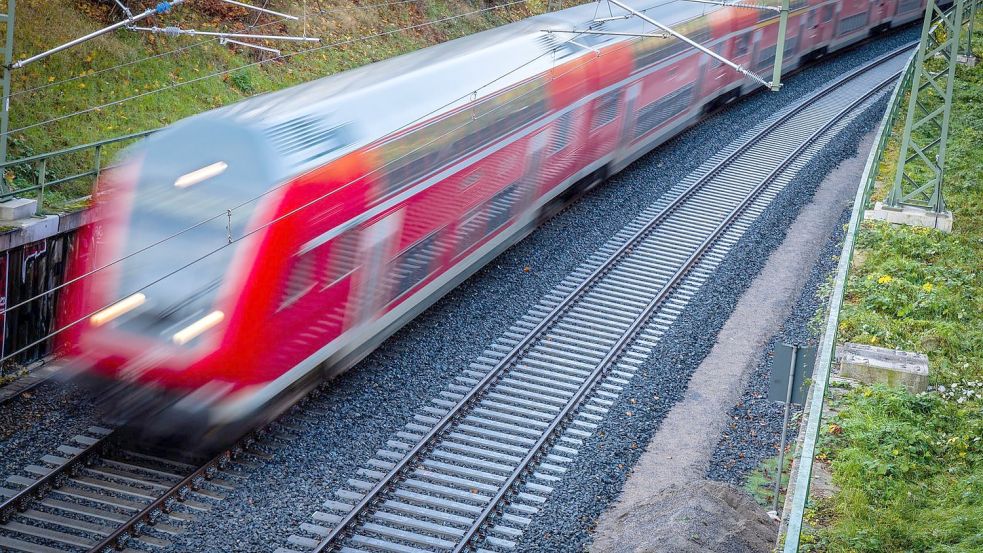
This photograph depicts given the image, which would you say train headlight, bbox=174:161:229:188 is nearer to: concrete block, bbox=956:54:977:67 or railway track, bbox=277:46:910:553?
railway track, bbox=277:46:910:553

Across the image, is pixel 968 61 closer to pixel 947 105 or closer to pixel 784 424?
pixel 947 105

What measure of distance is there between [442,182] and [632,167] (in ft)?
31.5

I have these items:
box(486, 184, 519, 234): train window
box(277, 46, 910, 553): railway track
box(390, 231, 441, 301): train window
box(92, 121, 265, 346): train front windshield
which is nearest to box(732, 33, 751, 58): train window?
box(277, 46, 910, 553): railway track

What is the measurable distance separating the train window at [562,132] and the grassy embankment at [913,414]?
5.32 metres

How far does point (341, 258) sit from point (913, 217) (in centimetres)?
1165

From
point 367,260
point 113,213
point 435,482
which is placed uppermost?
point 113,213

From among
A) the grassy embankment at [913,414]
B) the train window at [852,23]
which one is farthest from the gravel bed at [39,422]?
the train window at [852,23]

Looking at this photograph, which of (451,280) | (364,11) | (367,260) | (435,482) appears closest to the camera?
(435,482)

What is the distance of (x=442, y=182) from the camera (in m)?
13.6

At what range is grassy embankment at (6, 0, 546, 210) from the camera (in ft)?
58.7

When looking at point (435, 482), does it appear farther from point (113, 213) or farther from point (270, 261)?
point (113, 213)

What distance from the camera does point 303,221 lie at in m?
10.7

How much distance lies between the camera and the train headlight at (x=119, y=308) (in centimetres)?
1016

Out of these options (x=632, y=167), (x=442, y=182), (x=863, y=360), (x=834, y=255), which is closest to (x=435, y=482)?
(x=442, y=182)
